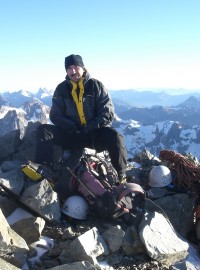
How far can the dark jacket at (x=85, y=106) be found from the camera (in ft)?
38.1

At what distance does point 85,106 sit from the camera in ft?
38.6

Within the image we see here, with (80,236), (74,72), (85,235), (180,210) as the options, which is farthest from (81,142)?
(80,236)

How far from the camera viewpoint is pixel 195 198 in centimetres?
1031

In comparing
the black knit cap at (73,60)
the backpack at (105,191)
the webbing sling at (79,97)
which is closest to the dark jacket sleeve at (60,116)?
the webbing sling at (79,97)

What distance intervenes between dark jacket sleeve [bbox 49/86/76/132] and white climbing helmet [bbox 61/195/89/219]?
10.0ft

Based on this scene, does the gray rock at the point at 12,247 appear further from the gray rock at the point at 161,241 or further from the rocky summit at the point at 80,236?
the gray rock at the point at 161,241

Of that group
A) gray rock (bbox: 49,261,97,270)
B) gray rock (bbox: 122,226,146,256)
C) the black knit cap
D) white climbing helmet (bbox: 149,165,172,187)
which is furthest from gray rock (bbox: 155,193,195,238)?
the black knit cap

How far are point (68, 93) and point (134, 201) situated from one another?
4439 millimetres

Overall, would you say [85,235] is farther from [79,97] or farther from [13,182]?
[79,97]

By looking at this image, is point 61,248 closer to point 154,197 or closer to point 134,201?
point 134,201

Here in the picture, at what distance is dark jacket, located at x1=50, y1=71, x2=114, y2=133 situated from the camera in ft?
A: 38.1

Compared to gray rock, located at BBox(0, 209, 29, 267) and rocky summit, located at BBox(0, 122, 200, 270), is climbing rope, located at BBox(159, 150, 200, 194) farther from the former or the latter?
gray rock, located at BBox(0, 209, 29, 267)

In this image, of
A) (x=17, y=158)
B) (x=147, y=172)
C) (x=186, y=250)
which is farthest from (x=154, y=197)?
(x=17, y=158)

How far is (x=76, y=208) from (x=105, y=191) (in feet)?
2.77
